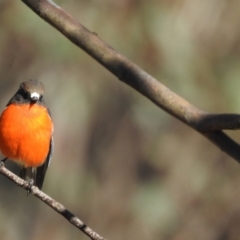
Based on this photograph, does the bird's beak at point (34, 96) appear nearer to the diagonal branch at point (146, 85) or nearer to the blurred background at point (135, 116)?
the diagonal branch at point (146, 85)

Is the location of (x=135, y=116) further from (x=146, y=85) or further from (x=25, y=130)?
(x=146, y=85)

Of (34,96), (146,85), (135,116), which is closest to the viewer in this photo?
(146,85)

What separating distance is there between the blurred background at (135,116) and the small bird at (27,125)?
7.35 ft

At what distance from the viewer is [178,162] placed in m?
6.98

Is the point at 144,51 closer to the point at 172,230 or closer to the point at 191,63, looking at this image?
the point at 191,63

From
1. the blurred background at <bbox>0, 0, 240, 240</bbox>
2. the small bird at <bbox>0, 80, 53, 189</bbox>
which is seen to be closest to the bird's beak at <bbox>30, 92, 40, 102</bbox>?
the small bird at <bbox>0, 80, 53, 189</bbox>

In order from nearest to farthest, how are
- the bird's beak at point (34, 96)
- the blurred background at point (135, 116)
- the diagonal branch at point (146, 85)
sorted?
the diagonal branch at point (146, 85) → the bird's beak at point (34, 96) → the blurred background at point (135, 116)

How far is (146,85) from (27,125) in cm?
132

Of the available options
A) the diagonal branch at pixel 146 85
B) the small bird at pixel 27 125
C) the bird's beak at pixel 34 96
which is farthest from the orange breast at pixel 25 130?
the diagonal branch at pixel 146 85

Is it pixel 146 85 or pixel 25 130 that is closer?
pixel 146 85

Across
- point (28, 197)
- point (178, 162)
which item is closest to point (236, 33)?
point (178, 162)

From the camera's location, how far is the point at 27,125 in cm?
421

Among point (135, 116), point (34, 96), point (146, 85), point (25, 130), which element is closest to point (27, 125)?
point (25, 130)

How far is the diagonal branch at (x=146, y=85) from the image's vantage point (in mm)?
2920
